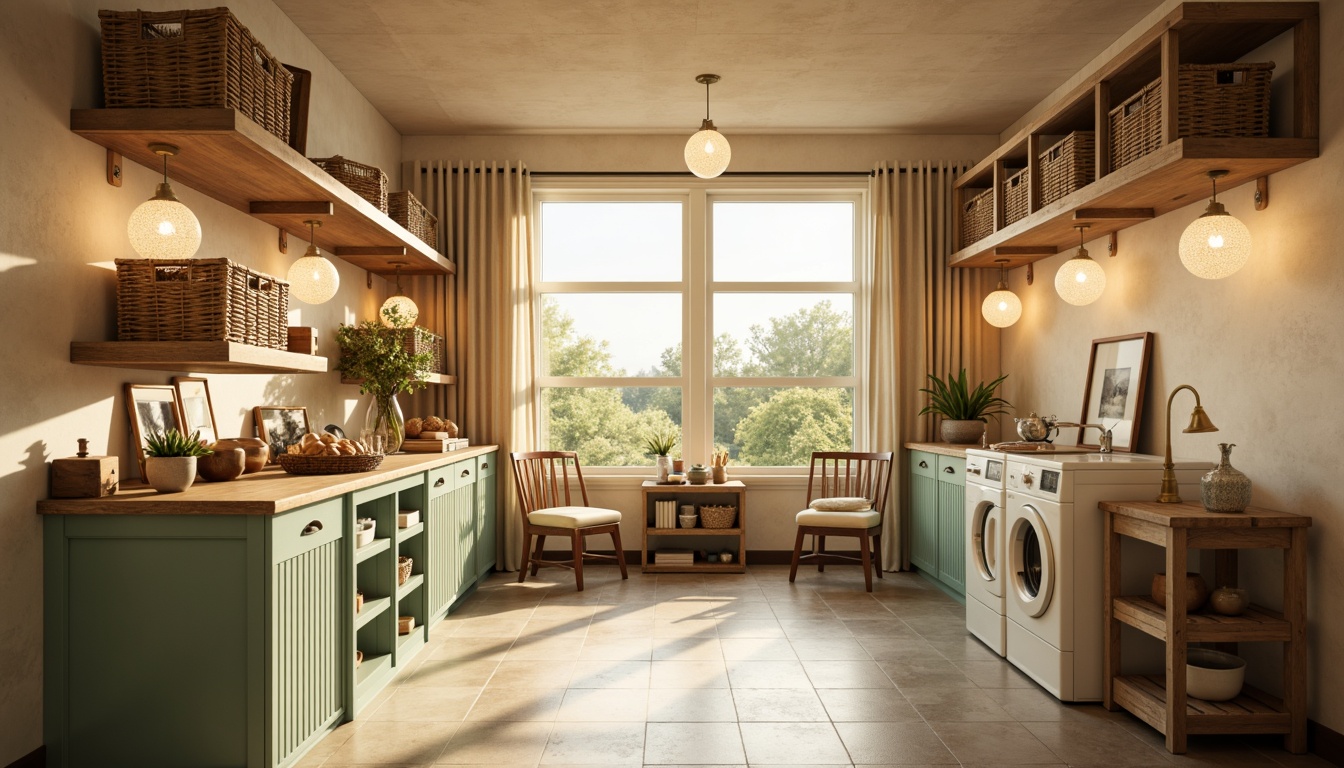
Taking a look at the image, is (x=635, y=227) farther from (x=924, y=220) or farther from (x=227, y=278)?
(x=227, y=278)

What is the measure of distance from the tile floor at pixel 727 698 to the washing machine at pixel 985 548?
11cm

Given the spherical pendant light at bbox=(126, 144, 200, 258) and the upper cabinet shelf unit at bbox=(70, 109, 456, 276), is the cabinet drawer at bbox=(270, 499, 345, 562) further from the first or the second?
the upper cabinet shelf unit at bbox=(70, 109, 456, 276)

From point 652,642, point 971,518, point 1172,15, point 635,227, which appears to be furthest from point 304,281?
point 1172,15

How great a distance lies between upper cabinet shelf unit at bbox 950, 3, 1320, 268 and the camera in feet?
9.72

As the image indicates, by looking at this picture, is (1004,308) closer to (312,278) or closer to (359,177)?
(359,177)

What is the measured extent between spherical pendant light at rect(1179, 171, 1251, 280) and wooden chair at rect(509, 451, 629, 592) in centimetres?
344

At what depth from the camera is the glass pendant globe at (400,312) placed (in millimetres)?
4816

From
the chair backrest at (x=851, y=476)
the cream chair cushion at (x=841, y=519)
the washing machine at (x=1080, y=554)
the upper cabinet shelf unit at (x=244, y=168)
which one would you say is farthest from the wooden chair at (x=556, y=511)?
the washing machine at (x=1080, y=554)

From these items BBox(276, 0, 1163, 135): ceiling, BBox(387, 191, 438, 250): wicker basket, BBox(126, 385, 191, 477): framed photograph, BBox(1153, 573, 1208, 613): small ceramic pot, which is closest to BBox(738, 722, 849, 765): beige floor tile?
Result: BBox(1153, 573, 1208, 613): small ceramic pot

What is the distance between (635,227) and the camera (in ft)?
20.0

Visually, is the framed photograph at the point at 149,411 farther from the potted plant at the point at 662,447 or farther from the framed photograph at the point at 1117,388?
the framed photograph at the point at 1117,388

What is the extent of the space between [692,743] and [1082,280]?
289 centimetres

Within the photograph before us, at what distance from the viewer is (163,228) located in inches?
102

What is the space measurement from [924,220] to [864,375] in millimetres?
1152
